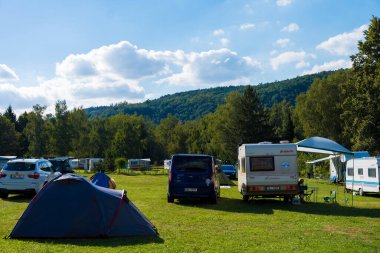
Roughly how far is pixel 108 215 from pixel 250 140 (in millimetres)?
59275

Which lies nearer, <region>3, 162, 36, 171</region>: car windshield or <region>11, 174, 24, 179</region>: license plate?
<region>11, 174, 24, 179</region>: license plate

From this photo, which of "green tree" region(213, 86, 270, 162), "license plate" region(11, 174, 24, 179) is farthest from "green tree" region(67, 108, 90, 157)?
"license plate" region(11, 174, 24, 179)

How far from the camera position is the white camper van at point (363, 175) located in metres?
23.9

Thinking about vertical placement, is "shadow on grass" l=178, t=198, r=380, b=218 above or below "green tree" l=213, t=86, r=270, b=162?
below

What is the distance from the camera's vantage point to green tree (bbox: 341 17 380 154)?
37.4 m

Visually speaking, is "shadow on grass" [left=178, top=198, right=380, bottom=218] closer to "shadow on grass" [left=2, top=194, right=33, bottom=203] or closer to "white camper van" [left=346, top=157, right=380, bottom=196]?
"shadow on grass" [left=2, top=194, right=33, bottom=203]

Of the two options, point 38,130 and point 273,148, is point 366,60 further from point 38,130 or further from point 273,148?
point 38,130

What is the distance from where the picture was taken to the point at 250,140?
6806 cm

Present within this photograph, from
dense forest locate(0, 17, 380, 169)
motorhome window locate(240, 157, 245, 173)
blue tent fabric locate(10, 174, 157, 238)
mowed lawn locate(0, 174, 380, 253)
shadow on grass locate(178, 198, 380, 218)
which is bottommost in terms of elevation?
shadow on grass locate(178, 198, 380, 218)

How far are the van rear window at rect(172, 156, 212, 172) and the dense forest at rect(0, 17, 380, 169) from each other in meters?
23.7

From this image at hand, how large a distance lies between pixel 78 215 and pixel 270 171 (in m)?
9.87

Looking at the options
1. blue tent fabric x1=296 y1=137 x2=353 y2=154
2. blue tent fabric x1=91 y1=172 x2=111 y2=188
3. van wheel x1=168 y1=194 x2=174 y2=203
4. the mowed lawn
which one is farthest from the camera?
blue tent fabric x1=296 y1=137 x2=353 y2=154

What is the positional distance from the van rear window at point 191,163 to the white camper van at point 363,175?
1067 centimetres

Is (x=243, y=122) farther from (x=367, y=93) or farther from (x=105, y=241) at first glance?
(x=105, y=241)
